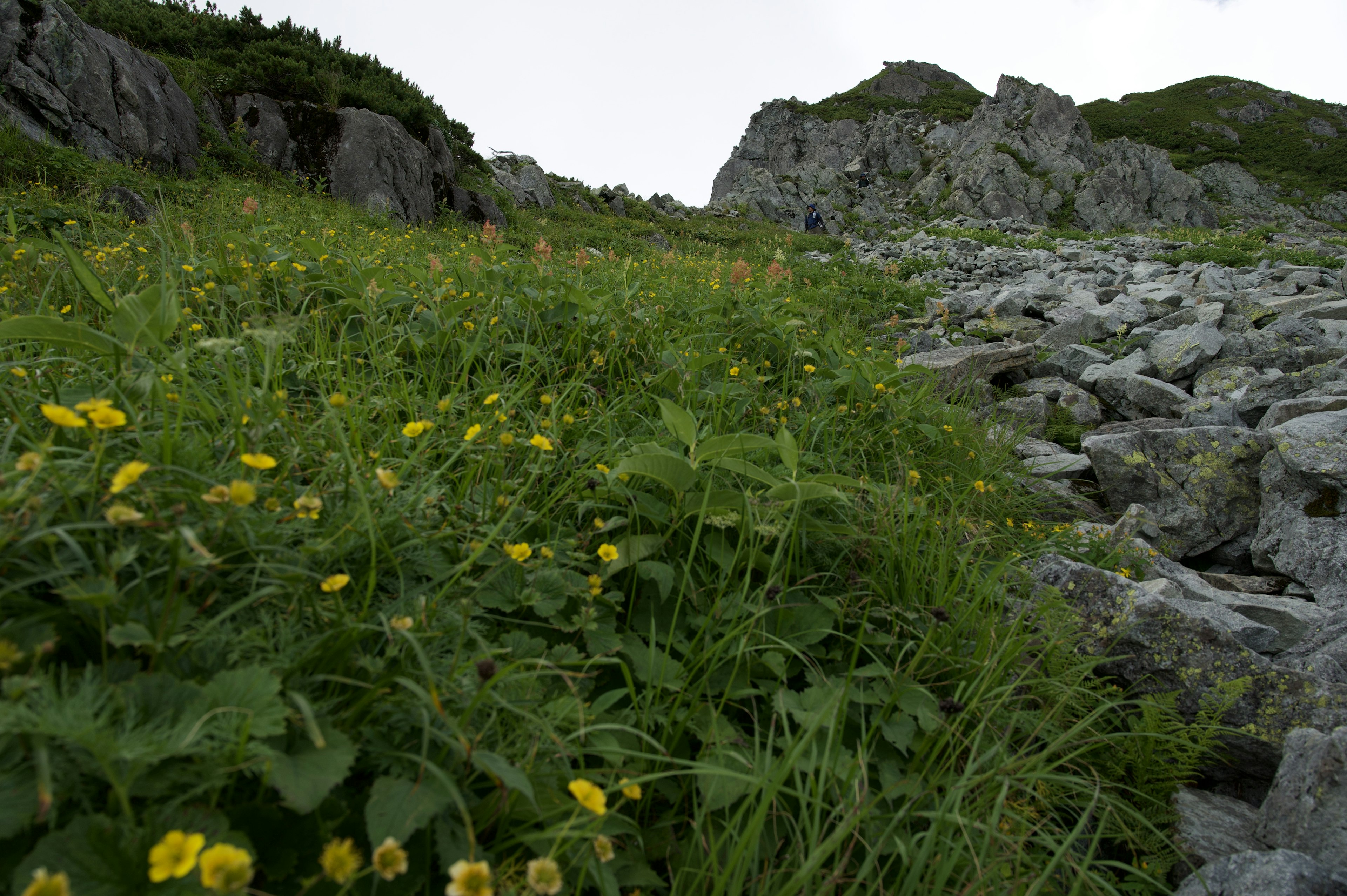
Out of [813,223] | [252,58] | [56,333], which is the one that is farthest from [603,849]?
[813,223]

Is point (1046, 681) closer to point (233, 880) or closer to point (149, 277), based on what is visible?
point (233, 880)

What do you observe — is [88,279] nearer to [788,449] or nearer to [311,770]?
[311,770]

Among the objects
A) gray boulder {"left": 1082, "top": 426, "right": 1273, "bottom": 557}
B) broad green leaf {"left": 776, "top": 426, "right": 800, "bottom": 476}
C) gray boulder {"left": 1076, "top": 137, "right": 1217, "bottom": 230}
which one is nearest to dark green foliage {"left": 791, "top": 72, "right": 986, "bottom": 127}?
gray boulder {"left": 1076, "top": 137, "right": 1217, "bottom": 230}

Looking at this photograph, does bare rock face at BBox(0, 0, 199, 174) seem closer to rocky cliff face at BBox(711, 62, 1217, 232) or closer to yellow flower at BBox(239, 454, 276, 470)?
yellow flower at BBox(239, 454, 276, 470)

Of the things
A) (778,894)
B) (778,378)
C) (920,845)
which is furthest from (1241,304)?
(778,894)

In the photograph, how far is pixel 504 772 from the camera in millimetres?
995

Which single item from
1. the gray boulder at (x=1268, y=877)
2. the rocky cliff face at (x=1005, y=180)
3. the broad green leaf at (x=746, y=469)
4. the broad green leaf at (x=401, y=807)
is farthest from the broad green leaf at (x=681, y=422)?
the rocky cliff face at (x=1005, y=180)

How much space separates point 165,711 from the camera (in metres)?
0.91

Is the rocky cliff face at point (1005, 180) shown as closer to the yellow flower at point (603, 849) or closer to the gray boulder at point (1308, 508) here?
the gray boulder at point (1308, 508)

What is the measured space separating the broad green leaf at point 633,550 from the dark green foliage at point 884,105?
5957cm

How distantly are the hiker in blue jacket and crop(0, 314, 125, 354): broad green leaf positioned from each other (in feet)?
81.3

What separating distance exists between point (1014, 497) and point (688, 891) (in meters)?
2.92

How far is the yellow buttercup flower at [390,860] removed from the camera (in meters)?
0.84

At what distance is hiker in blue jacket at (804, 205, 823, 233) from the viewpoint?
81.4 feet
